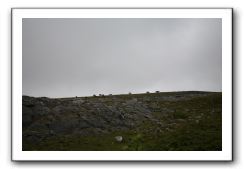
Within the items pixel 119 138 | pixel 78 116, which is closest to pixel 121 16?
pixel 78 116

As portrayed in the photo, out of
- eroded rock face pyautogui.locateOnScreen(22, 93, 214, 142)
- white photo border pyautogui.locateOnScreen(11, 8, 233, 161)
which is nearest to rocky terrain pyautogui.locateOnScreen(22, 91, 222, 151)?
eroded rock face pyautogui.locateOnScreen(22, 93, 214, 142)

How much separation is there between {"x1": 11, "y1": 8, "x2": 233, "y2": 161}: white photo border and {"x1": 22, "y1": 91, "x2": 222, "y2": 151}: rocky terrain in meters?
0.11

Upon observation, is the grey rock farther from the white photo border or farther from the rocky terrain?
the white photo border

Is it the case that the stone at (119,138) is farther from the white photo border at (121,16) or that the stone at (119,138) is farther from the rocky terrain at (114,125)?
the white photo border at (121,16)

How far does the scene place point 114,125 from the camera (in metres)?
7.15

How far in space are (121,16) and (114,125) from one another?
2276mm

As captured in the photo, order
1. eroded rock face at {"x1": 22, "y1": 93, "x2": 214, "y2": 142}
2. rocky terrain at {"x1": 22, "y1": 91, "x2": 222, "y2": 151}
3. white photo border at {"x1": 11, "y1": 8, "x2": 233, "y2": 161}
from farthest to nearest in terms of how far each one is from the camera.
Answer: eroded rock face at {"x1": 22, "y1": 93, "x2": 214, "y2": 142}, rocky terrain at {"x1": 22, "y1": 91, "x2": 222, "y2": 151}, white photo border at {"x1": 11, "y1": 8, "x2": 233, "y2": 161}

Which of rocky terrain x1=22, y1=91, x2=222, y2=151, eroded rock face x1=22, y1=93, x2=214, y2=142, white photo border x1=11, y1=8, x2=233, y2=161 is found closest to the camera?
white photo border x1=11, y1=8, x2=233, y2=161

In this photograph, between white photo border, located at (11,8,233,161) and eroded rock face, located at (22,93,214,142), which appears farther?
eroded rock face, located at (22,93,214,142)

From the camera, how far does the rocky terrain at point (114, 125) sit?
6742mm

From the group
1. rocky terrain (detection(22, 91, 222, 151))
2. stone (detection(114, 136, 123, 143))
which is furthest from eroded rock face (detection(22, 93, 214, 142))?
stone (detection(114, 136, 123, 143))

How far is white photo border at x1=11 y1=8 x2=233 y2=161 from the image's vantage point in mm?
6574

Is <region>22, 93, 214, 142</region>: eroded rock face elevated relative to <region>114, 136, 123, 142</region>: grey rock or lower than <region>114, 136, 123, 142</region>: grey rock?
elevated

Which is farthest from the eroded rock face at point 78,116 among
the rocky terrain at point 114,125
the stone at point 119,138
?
the stone at point 119,138
